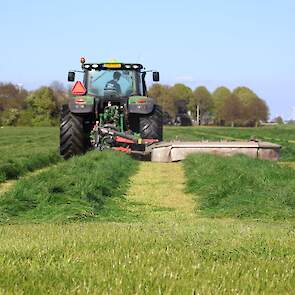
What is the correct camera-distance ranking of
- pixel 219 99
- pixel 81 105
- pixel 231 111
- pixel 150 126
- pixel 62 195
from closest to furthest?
1. pixel 62 195
2. pixel 81 105
3. pixel 150 126
4. pixel 231 111
5. pixel 219 99

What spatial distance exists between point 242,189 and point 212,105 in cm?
10198

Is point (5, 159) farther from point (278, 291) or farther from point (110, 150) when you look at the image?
point (278, 291)

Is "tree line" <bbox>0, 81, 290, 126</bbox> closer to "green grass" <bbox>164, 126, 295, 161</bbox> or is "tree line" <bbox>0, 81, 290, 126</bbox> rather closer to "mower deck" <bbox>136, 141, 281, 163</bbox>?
"green grass" <bbox>164, 126, 295, 161</bbox>

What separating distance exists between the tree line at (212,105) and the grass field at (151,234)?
87.6m

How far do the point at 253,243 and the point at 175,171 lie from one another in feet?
26.7

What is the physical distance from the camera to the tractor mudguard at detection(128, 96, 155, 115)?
1498 cm

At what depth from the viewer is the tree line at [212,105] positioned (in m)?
99.6

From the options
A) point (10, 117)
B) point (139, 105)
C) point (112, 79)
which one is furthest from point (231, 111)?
point (139, 105)

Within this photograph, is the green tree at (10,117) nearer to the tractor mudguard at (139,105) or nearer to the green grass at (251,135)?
the green grass at (251,135)

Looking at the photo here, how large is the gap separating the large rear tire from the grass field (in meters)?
4.18

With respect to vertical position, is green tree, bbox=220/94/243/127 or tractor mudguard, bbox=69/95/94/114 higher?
tractor mudguard, bbox=69/95/94/114

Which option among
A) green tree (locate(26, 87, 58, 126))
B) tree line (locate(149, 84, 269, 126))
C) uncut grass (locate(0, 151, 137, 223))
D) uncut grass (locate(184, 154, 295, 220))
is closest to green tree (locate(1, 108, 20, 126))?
green tree (locate(26, 87, 58, 126))

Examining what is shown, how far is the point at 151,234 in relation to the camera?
4.95 m

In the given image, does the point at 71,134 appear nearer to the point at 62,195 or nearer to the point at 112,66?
the point at 112,66
